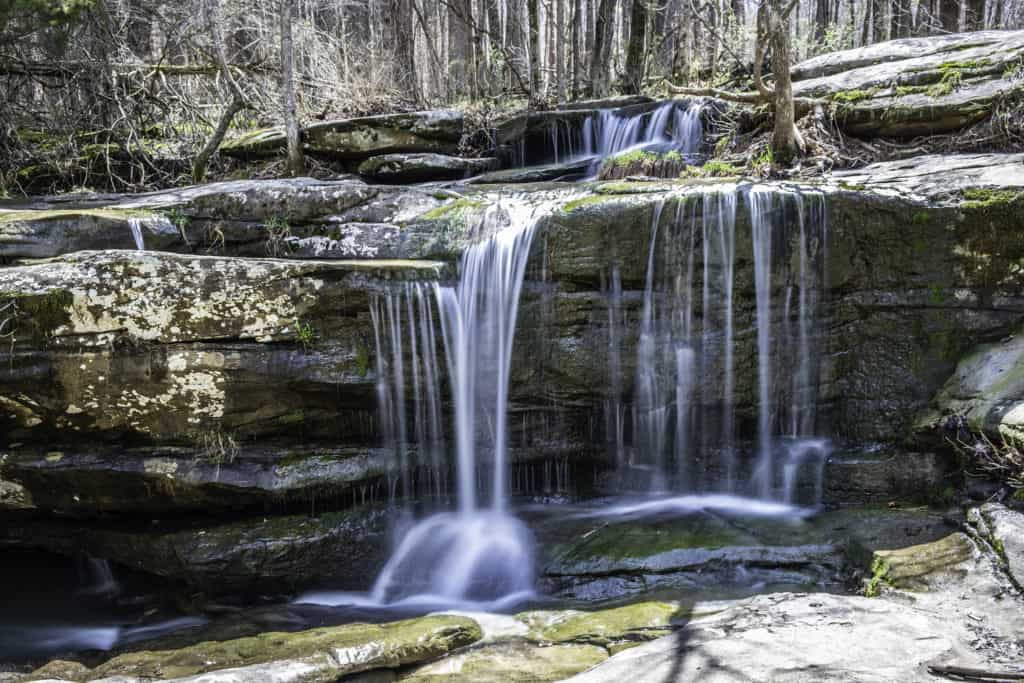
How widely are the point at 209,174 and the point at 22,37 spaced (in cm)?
293

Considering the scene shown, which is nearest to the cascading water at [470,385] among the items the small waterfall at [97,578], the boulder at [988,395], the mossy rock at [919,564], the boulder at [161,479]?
the boulder at [161,479]

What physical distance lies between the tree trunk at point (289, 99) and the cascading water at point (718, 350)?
20.2 ft

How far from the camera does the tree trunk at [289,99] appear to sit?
9805mm

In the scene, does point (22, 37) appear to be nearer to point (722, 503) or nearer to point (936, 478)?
point (722, 503)

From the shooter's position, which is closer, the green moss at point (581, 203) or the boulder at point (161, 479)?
the boulder at point (161, 479)

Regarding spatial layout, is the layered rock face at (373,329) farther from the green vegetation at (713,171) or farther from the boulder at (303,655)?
Result: the green vegetation at (713,171)

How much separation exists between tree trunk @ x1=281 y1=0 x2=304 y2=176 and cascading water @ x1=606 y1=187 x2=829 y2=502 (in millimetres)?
6160

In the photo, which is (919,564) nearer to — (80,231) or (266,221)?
(266,221)

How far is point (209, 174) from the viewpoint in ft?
35.4

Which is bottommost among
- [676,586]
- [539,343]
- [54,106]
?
[676,586]

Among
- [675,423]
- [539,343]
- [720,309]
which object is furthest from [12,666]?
[720,309]

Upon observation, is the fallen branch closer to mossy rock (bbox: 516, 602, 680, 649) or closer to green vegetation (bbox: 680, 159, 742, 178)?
mossy rock (bbox: 516, 602, 680, 649)

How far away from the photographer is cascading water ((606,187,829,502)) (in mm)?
5789

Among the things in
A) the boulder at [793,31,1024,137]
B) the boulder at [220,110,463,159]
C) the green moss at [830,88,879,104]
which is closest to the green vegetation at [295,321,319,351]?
the boulder at [220,110,463,159]
